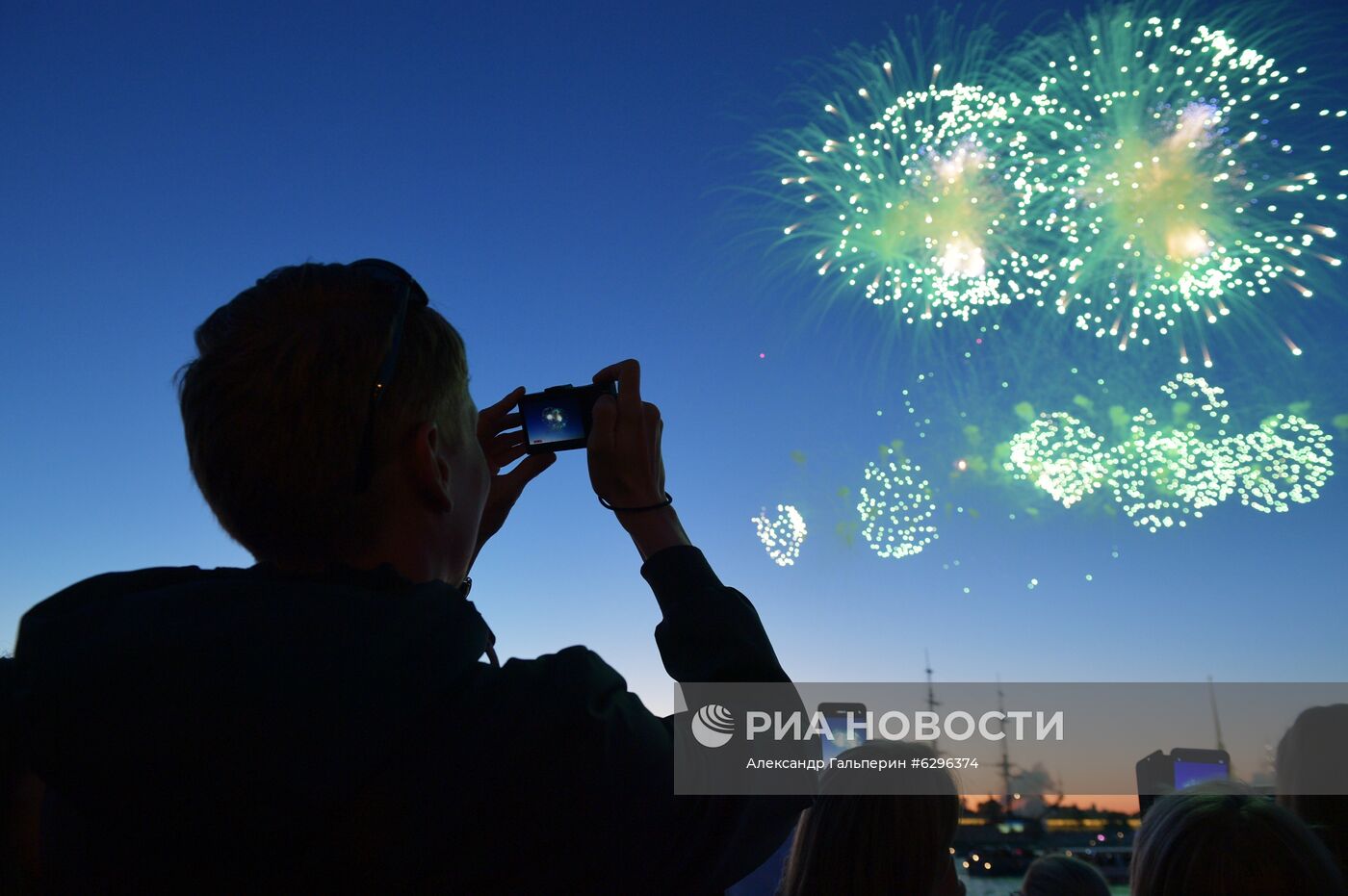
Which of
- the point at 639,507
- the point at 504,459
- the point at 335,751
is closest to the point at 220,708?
the point at 335,751

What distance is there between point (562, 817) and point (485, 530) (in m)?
1.02

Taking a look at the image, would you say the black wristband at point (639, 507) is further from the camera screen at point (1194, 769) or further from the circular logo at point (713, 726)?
the camera screen at point (1194, 769)

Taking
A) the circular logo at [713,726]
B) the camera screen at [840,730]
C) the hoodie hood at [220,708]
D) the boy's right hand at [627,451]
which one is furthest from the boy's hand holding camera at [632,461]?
the camera screen at [840,730]

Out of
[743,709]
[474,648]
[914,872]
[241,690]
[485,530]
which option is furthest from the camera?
[914,872]

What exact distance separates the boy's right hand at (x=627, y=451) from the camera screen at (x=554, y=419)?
0.84 feet

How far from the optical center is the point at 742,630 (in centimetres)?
118

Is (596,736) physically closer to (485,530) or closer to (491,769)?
(491,769)

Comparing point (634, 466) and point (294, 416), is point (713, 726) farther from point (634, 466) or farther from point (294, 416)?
point (294, 416)

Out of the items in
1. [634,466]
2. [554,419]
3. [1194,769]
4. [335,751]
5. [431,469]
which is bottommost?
[335,751]

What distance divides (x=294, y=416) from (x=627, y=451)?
0.58 m

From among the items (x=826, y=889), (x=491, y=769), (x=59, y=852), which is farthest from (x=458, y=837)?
(x=826, y=889)

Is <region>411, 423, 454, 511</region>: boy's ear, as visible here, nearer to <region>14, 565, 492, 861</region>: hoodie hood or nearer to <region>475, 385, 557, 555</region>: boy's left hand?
<region>14, 565, 492, 861</region>: hoodie hood

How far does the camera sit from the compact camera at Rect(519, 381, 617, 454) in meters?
1.83

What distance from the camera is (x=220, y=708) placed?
888mm
